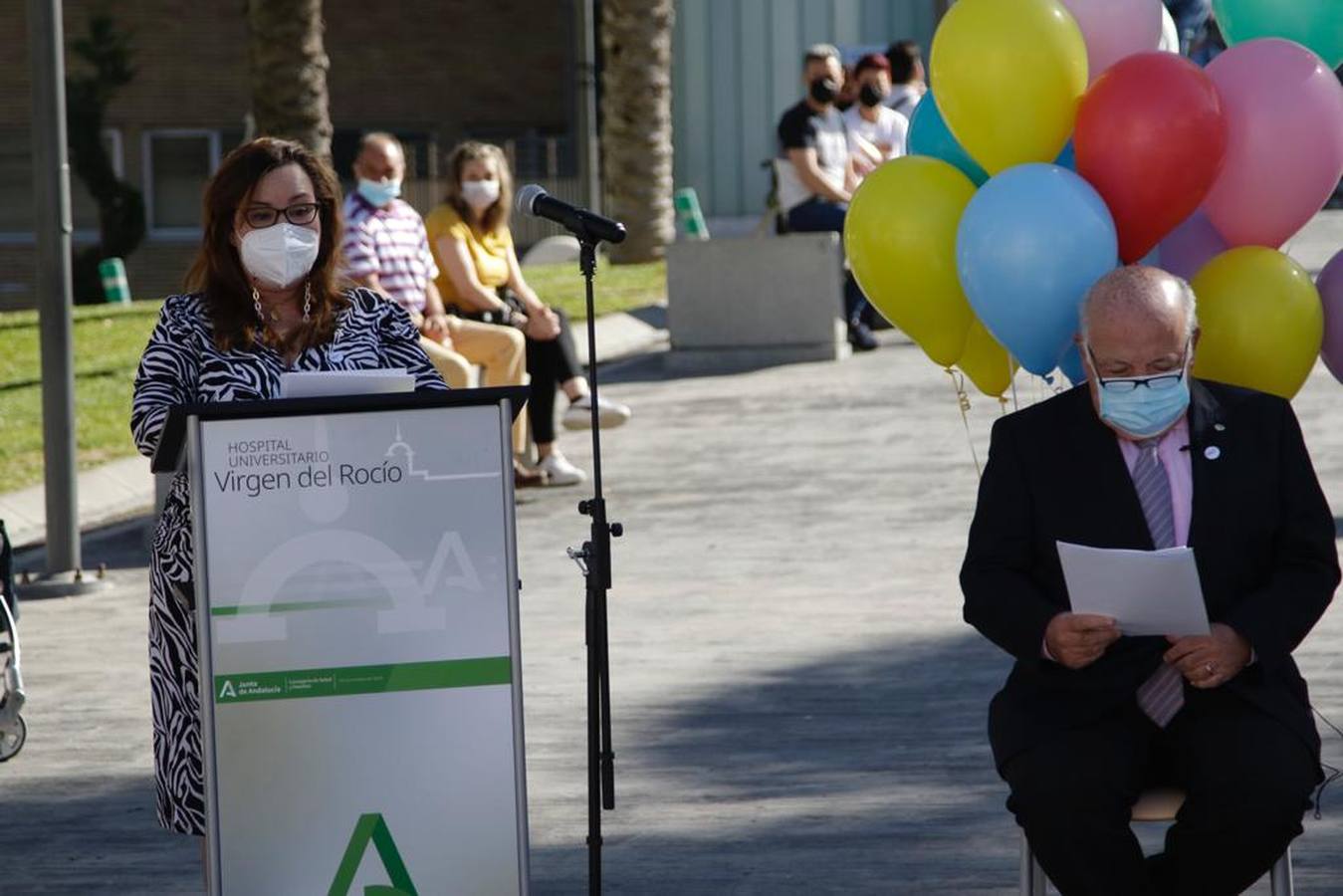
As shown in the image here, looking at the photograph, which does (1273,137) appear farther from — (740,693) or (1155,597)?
(740,693)

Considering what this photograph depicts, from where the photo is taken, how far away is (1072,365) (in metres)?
5.28

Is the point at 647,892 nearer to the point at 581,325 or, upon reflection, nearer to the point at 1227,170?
the point at 1227,170

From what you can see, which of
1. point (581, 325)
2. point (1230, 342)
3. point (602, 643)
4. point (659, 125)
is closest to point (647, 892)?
point (602, 643)

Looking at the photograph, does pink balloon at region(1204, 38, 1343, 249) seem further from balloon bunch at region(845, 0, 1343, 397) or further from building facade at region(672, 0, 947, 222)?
building facade at region(672, 0, 947, 222)

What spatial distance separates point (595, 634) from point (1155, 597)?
1.18m

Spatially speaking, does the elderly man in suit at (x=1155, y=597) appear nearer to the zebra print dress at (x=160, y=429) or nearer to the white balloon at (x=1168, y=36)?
the white balloon at (x=1168, y=36)

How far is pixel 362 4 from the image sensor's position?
3491cm

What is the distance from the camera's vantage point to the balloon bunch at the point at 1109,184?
16.3 ft

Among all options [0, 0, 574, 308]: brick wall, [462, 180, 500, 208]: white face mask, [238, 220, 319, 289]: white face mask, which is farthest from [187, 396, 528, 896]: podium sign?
[0, 0, 574, 308]: brick wall

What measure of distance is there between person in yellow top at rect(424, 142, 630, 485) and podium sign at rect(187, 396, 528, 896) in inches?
247

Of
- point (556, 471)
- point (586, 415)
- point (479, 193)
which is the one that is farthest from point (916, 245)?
point (556, 471)

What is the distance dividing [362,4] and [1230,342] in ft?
102

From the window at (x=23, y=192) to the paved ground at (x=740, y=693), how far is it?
2464cm

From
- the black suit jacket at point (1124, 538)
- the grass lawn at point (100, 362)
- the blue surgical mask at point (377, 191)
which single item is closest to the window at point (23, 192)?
the grass lawn at point (100, 362)
